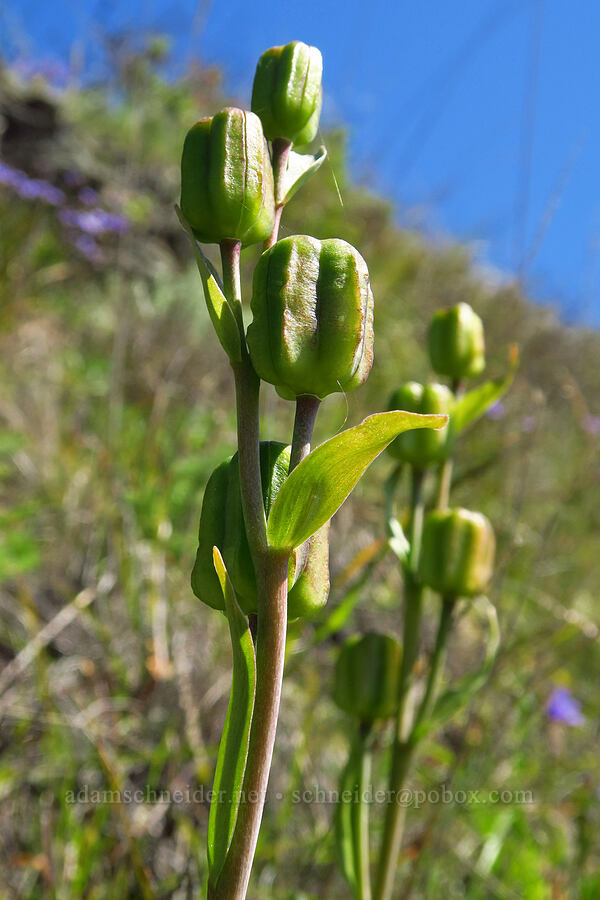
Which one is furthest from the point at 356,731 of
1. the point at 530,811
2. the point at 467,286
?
the point at 467,286

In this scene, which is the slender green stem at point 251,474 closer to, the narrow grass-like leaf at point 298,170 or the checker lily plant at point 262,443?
the checker lily plant at point 262,443

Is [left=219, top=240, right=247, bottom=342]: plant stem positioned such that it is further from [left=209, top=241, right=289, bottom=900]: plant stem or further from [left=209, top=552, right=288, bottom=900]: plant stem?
[left=209, top=552, right=288, bottom=900]: plant stem

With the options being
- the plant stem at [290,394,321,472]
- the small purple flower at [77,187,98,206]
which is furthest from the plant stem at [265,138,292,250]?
the small purple flower at [77,187,98,206]

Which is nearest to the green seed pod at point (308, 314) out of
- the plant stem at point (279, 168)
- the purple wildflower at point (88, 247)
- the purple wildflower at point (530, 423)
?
the plant stem at point (279, 168)

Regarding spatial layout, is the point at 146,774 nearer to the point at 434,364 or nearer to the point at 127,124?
the point at 434,364

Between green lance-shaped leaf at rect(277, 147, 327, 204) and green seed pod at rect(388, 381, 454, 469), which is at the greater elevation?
green lance-shaped leaf at rect(277, 147, 327, 204)
